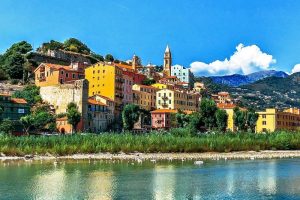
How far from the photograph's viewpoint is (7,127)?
71125 millimetres

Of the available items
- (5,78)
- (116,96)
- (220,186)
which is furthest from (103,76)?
(220,186)

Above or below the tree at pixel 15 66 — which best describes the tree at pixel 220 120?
below

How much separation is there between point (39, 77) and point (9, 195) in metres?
65.5

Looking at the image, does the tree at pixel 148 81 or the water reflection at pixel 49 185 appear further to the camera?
the tree at pixel 148 81

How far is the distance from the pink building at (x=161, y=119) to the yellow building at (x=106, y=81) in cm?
790

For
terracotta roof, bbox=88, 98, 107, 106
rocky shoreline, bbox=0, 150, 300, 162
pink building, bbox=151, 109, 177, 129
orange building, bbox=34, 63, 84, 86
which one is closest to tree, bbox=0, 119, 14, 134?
rocky shoreline, bbox=0, 150, 300, 162

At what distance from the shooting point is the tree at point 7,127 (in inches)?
2785

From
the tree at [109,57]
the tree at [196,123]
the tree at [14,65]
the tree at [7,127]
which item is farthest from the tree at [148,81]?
the tree at [7,127]

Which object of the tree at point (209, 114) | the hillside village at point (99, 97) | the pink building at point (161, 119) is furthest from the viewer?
the pink building at point (161, 119)

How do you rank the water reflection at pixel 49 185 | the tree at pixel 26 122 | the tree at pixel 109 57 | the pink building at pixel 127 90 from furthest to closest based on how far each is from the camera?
the tree at pixel 109 57
the pink building at pixel 127 90
the tree at pixel 26 122
the water reflection at pixel 49 185

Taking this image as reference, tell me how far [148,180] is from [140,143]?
24070 mm

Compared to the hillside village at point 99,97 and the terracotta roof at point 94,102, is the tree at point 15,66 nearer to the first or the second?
the hillside village at point 99,97

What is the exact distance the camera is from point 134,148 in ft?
207

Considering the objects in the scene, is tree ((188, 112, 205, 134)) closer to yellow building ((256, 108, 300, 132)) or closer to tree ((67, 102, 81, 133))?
tree ((67, 102, 81, 133))
